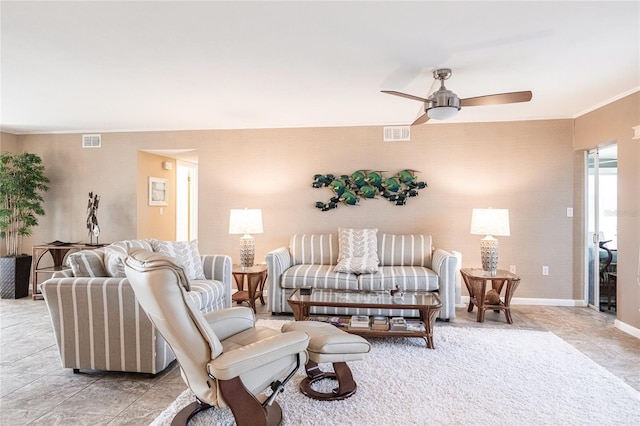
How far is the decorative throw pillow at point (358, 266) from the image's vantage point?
4078mm

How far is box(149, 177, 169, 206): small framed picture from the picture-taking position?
227 inches

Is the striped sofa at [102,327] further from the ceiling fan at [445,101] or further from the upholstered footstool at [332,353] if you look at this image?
the ceiling fan at [445,101]

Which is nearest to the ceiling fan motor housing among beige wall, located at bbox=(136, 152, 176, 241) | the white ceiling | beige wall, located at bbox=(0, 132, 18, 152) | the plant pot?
the white ceiling

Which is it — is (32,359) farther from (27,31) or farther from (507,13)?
(507,13)

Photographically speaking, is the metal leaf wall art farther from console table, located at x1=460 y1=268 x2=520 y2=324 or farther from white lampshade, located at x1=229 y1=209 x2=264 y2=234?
console table, located at x1=460 y1=268 x2=520 y2=324

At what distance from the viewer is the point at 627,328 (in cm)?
364

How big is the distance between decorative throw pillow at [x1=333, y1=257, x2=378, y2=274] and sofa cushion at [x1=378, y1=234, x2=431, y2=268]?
34 centimetres

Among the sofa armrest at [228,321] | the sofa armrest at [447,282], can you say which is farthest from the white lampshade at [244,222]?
the sofa armrest at [447,282]

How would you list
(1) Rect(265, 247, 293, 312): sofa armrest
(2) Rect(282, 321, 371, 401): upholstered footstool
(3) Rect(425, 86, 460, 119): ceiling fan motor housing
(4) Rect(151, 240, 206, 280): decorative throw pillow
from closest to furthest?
(2) Rect(282, 321, 371, 401): upholstered footstool
(3) Rect(425, 86, 460, 119): ceiling fan motor housing
(4) Rect(151, 240, 206, 280): decorative throw pillow
(1) Rect(265, 247, 293, 312): sofa armrest

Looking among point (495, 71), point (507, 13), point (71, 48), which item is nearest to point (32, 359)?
point (71, 48)

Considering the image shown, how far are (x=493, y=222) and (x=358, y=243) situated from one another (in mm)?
1561

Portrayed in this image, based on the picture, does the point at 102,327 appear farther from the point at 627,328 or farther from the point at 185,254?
the point at 627,328

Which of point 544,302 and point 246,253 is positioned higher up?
point 246,253

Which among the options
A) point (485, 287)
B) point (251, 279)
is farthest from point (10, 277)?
point (485, 287)
